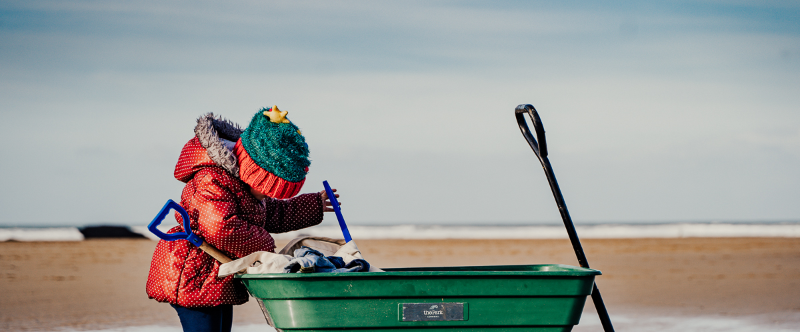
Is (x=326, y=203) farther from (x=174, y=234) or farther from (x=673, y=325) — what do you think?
(x=673, y=325)

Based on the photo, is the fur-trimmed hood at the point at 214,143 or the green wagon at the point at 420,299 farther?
the fur-trimmed hood at the point at 214,143

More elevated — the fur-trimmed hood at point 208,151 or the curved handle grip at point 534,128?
the curved handle grip at point 534,128

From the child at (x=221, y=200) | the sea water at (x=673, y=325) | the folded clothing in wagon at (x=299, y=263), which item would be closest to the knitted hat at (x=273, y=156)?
the child at (x=221, y=200)

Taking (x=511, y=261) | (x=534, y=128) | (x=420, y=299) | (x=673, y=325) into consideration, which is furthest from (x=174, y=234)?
(x=511, y=261)

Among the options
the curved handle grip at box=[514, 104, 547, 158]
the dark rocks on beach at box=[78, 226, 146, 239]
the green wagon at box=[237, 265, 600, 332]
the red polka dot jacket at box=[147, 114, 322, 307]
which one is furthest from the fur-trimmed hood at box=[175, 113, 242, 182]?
the dark rocks on beach at box=[78, 226, 146, 239]

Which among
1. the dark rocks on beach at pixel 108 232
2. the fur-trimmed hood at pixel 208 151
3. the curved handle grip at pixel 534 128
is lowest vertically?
the dark rocks on beach at pixel 108 232

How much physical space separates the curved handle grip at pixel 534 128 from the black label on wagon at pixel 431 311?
0.85m

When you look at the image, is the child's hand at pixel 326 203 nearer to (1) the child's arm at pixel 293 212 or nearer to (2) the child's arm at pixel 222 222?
(1) the child's arm at pixel 293 212

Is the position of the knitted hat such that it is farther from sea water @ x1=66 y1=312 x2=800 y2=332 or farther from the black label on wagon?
sea water @ x1=66 y1=312 x2=800 y2=332

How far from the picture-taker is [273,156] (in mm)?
2541

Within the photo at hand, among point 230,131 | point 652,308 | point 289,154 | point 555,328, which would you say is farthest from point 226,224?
point 652,308

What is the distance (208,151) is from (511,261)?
8.77m

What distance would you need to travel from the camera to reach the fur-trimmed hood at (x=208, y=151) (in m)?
2.60

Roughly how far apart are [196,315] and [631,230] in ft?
64.9
